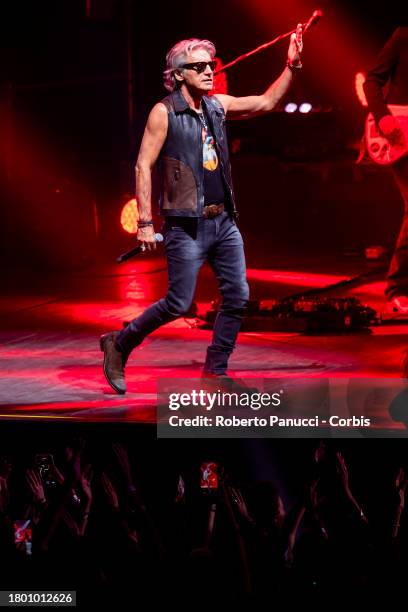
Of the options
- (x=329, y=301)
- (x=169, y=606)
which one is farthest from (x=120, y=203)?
(x=169, y=606)

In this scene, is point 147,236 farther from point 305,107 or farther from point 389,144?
point 305,107

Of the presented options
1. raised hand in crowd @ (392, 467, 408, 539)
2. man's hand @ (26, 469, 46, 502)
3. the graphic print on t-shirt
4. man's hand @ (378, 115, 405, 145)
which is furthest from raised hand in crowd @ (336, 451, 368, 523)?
man's hand @ (378, 115, 405, 145)

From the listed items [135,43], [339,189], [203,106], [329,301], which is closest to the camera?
[203,106]

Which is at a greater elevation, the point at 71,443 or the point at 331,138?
the point at 331,138

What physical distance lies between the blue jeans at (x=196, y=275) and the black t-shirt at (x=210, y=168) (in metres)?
A: 0.11

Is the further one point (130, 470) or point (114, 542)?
point (130, 470)

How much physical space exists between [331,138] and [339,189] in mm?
1998

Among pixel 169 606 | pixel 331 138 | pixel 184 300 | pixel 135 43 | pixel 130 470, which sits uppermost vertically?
pixel 135 43

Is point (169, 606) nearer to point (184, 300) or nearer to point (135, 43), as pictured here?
point (184, 300)

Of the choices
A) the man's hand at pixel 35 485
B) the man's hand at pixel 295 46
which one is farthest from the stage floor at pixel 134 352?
the man's hand at pixel 295 46

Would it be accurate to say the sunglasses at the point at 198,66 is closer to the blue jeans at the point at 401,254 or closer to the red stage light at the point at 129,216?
the blue jeans at the point at 401,254

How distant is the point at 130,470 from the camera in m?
4.59

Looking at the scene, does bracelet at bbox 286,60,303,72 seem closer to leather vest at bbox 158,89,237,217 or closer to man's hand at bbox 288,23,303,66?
man's hand at bbox 288,23,303,66

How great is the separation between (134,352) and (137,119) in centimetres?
613
